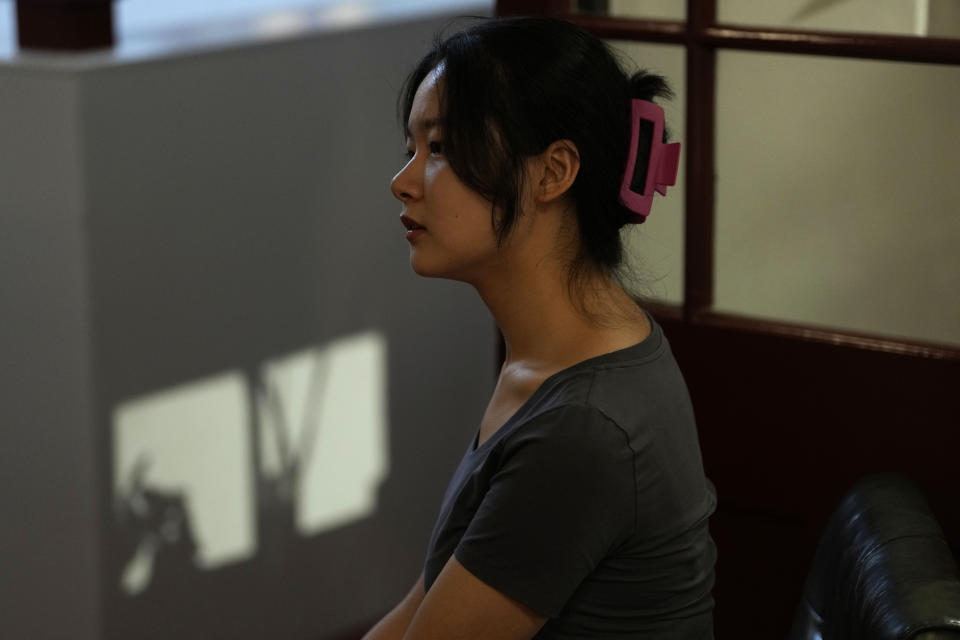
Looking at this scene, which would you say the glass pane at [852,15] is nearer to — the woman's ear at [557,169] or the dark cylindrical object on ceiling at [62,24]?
the woman's ear at [557,169]

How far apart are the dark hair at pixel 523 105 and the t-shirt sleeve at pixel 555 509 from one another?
0.76 feet

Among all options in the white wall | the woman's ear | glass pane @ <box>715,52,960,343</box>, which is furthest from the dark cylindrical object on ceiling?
the woman's ear

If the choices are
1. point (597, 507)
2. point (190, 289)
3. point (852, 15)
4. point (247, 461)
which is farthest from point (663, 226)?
point (247, 461)

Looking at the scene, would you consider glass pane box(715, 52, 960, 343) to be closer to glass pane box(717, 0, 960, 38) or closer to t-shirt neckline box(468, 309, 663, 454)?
glass pane box(717, 0, 960, 38)

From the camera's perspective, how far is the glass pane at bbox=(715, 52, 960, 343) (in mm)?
1848

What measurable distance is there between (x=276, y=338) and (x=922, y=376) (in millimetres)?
1577

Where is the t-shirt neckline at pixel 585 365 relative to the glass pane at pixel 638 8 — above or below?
below

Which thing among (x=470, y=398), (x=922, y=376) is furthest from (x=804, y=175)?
(x=470, y=398)

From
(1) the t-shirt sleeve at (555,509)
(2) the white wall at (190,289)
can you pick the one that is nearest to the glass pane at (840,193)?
(1) the t-shirt sleeve at (555,509)

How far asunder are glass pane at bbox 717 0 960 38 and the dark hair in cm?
51

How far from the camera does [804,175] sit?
1.96 meters

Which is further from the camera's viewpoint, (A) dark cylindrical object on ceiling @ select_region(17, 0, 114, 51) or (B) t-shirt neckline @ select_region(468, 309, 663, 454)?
(A) dark cylindrical object on ceiling @ select_region(17, 0, 114, 51)

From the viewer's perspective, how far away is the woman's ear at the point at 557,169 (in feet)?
4.72

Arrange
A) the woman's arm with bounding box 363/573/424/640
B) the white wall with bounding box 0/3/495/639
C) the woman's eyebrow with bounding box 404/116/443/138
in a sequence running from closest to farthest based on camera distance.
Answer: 1. the woman's eyebrow with bounding box 404/116/443/138
2. the woman's arm with bounding box 363/573/424/640
3. the white wall with bounding box 0/3/495/639
